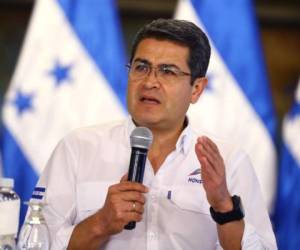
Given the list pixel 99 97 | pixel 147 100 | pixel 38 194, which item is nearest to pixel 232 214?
pixel 147 100

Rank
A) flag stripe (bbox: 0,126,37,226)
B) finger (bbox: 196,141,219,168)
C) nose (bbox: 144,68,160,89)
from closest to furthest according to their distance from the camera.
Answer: finger (bbox: 196,141,219,168)
nose (bbox: 144,68,160,89)
flag stripe (bbox: 0,126,37,226)

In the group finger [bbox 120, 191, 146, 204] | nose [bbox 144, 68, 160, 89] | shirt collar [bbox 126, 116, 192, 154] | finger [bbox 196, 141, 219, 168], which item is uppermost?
nose [bbox 144, 68, 160, 89]

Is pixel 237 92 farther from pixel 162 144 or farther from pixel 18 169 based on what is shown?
pixel 162 144

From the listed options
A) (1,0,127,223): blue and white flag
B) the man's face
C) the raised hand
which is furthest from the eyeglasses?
(1,0,127,223): blue and white flag

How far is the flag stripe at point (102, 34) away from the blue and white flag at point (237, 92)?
1.23 ft

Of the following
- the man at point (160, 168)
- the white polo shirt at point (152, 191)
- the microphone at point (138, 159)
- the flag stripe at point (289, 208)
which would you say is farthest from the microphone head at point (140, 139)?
the flag stripe at point (289, 208)

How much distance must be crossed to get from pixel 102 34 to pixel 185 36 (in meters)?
1.61

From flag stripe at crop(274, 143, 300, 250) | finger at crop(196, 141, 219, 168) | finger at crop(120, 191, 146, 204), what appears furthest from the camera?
flag stripe at crop(274, 143, 300, 250)

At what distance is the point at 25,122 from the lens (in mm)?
3814

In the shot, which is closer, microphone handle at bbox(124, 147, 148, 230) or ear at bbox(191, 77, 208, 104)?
microphone handle at bbox(124, 147, 148, 230)

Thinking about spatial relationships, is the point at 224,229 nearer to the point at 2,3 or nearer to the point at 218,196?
the point at 218,196

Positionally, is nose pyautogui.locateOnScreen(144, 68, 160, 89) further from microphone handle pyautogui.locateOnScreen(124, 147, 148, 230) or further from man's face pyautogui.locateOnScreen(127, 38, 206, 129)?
microphone handle pyautogui.locateOnScreen(124, 147, 148, 230)

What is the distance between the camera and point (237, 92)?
3.90m

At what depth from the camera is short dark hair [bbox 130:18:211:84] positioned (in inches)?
92.3
